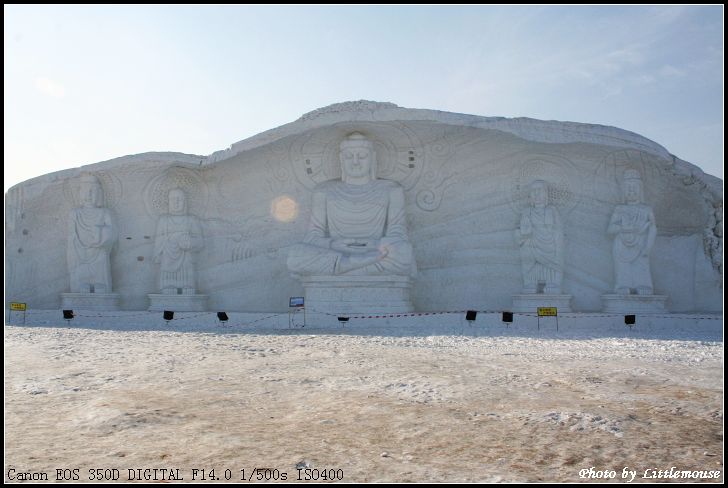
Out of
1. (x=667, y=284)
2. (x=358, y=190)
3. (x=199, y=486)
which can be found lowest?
(x=199, y=486)

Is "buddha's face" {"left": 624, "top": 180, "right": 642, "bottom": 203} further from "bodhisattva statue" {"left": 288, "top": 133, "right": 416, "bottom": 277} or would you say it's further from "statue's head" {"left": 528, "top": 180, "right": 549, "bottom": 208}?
"bodhisattva statue" {"left": 288, "top": 133, "right": 416, "bottom": 277}

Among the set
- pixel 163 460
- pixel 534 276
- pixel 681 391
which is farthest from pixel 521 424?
pixel 534 276

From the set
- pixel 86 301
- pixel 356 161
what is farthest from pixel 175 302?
pixel 356 161

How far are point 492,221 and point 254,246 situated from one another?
174 inches

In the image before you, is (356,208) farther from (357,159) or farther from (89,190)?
(89,190)

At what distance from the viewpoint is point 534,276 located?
10750 mm

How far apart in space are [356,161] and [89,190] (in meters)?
5.06

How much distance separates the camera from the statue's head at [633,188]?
10.6 meters

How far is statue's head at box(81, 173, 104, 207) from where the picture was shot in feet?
38.9

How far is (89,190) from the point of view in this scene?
1186 cm

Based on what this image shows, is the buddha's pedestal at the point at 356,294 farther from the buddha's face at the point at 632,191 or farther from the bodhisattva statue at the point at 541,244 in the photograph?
the buddha's face at the point at 632,191

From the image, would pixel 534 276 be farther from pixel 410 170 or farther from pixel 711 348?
pixel 711 348

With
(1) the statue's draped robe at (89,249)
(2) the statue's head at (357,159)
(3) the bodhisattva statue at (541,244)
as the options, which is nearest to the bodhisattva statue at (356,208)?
(2) the statue's head at (357,159)

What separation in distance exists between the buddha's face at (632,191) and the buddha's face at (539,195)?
132cm
